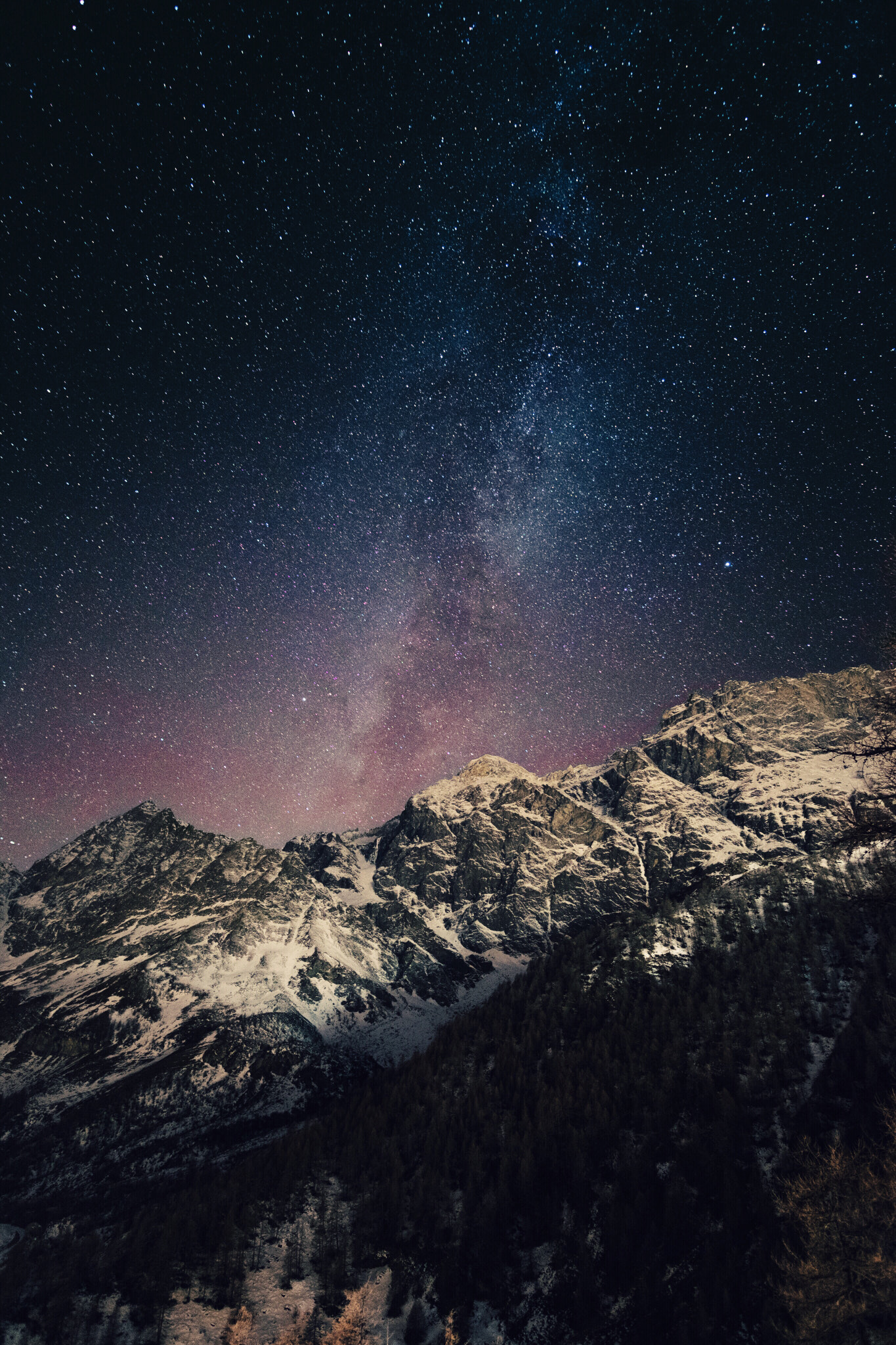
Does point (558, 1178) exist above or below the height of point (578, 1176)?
below

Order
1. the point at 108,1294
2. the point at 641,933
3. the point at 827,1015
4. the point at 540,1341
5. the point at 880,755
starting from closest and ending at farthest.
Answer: the point at 880,755, the point at 540,1341, the point at 108,1294, the point at 827,1015, the point at 641,933

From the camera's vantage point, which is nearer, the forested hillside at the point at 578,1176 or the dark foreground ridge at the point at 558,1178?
the forested hillside at the point at 578,1176

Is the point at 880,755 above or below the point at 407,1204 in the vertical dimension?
above

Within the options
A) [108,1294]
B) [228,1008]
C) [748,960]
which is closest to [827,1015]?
[748,960]

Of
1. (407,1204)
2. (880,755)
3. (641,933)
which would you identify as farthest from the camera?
(641,933)

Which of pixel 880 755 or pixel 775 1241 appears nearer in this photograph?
pixel 880 755

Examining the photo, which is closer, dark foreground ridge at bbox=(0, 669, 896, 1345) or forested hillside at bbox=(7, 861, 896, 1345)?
forested hillside at bbox=(7, 861, 896, 1345)

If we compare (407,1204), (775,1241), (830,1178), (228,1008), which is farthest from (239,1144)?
(830,1178)

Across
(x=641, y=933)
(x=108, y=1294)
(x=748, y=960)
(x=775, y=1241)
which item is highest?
(x=641, y=933)

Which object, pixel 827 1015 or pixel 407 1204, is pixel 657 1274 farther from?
pixel 827 1015

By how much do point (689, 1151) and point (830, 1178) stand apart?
225ft

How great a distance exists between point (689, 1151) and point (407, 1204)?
4713 cm

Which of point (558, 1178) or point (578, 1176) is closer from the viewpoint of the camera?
point (578, 1176)

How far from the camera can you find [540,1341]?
64188mm
